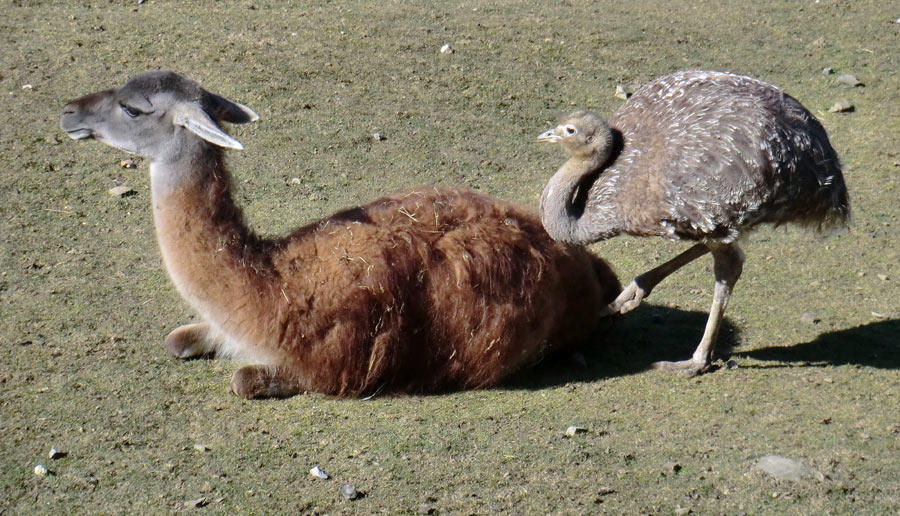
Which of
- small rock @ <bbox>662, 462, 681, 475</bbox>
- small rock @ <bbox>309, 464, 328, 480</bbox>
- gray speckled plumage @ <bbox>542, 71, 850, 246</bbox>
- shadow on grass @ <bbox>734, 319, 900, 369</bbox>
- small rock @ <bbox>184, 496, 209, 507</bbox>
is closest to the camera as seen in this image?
small rock @ <bbox>184, 496, 209, 507</bbox>

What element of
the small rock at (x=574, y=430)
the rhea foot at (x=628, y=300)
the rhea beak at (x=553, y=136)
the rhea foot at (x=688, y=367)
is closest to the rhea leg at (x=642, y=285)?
the rhea foot at (x=628, y=300)

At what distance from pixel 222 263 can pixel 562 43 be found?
19.8ft

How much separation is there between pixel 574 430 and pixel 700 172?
1373 mm

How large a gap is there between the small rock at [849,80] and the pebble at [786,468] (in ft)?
20.0

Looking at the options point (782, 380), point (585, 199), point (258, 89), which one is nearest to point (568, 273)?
point (585, 199)

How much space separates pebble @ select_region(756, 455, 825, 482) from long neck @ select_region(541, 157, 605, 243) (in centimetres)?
140

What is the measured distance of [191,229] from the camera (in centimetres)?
492

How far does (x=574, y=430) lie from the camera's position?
187 inches

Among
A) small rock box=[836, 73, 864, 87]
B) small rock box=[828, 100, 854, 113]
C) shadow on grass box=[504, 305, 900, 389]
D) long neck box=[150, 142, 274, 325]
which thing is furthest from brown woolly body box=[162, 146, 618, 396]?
small rock box=[836, 73, 864, 87]

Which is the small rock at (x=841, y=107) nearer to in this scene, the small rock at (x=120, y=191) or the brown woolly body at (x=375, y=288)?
the brown woolly body at (x=375, y=288)

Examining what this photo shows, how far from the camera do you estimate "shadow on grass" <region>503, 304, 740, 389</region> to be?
215 inches

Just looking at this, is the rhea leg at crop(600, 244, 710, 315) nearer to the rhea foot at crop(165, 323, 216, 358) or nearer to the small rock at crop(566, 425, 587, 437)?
the small rock at crop(566, 425, 587, 437)

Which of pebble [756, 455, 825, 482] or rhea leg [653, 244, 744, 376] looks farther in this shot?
rhea leg [653, 244, 744, 376]

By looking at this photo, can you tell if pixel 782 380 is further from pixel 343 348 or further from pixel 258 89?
pixel 258 89
